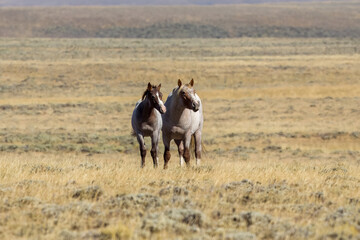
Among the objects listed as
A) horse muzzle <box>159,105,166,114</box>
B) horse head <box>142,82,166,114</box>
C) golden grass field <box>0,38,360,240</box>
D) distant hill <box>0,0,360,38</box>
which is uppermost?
horse head <box>142,82,166,114</box>

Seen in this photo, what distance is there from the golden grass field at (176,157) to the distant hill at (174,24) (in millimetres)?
52095

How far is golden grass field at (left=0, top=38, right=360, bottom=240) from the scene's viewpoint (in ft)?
24.3

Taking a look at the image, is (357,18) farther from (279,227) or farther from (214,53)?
(279,227)

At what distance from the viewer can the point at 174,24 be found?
141m

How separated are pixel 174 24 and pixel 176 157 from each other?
119694 millimetres

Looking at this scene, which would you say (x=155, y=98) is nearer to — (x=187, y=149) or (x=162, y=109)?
(x=162, y=109)

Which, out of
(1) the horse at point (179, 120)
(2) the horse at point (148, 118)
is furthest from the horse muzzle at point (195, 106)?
(2) the horse at point (148, 118)

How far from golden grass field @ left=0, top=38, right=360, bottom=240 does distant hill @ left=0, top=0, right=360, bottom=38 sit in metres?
52.1

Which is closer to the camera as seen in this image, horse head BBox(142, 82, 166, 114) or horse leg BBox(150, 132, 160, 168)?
horse head BBox(142, 82, 166, 114)

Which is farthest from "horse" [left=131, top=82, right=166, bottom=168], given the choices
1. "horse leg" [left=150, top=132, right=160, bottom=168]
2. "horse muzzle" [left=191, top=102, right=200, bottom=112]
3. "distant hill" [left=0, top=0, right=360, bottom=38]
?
"distant hill" [left=0, top=0, right=360, bottom=38]

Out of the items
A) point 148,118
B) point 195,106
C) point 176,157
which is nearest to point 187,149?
point 148,118

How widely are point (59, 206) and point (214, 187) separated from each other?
2.53 m

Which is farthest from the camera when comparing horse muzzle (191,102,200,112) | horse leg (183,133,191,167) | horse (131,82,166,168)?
horse leg (183,133,191,167)

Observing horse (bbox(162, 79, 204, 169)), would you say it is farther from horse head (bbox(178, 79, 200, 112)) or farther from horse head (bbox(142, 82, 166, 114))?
horse head (bbox(142, 82, 166, 114))
